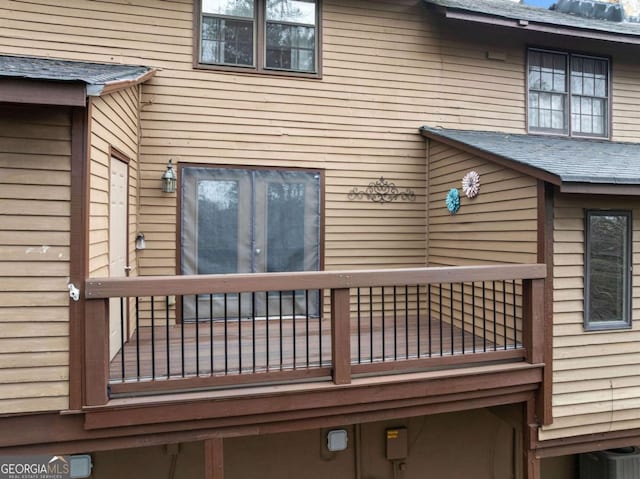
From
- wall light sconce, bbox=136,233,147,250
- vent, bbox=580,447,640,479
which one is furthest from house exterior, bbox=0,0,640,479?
vent, bbox=580,447,640,479

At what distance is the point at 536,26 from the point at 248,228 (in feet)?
15.7

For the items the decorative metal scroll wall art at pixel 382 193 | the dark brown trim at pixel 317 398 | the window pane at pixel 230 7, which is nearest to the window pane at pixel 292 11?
the window pane at pixel 230 7

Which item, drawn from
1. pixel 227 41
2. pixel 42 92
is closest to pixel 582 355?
pixel 42 92

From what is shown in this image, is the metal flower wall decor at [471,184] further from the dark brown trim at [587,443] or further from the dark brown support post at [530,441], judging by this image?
the dark brown trim at [587,443]

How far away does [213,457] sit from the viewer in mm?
3494

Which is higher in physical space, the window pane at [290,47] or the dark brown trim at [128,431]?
the window pane at [290,47]

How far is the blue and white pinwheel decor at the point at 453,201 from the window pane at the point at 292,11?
2.83 meters

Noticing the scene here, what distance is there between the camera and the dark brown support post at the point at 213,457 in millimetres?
3492

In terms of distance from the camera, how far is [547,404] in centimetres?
423

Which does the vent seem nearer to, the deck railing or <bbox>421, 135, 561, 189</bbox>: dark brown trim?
the deck railing

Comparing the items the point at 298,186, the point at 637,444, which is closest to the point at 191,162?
the point at 298,186

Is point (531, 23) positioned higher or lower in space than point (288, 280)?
higher

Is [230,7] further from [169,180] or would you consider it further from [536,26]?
[536,26]

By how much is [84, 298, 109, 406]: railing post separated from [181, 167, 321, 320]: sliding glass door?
2.05 metres
